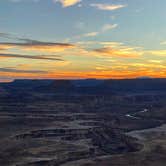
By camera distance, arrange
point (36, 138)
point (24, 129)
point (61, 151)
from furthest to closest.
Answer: point (24, 129), point (36, 138), point (61, 151)

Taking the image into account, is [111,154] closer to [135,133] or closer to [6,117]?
[135,133]

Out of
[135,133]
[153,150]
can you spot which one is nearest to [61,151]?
[153,150]

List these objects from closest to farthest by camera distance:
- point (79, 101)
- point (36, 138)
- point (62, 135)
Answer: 1. point (36, 138)
2. point (62, 135)
3. point (79, 101)

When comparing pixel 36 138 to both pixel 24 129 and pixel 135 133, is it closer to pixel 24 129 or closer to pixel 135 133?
pixel 24 129

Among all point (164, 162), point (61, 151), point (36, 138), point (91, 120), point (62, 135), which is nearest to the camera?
point (164, 162)

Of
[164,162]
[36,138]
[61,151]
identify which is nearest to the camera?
[164,162]

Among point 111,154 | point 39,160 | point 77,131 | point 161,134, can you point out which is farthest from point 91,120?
point 39,160

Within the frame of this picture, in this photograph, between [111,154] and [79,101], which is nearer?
[111,154]

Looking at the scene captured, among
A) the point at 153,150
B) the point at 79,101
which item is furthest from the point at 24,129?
the point at 79,101

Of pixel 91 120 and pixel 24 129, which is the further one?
pixel 91 120
